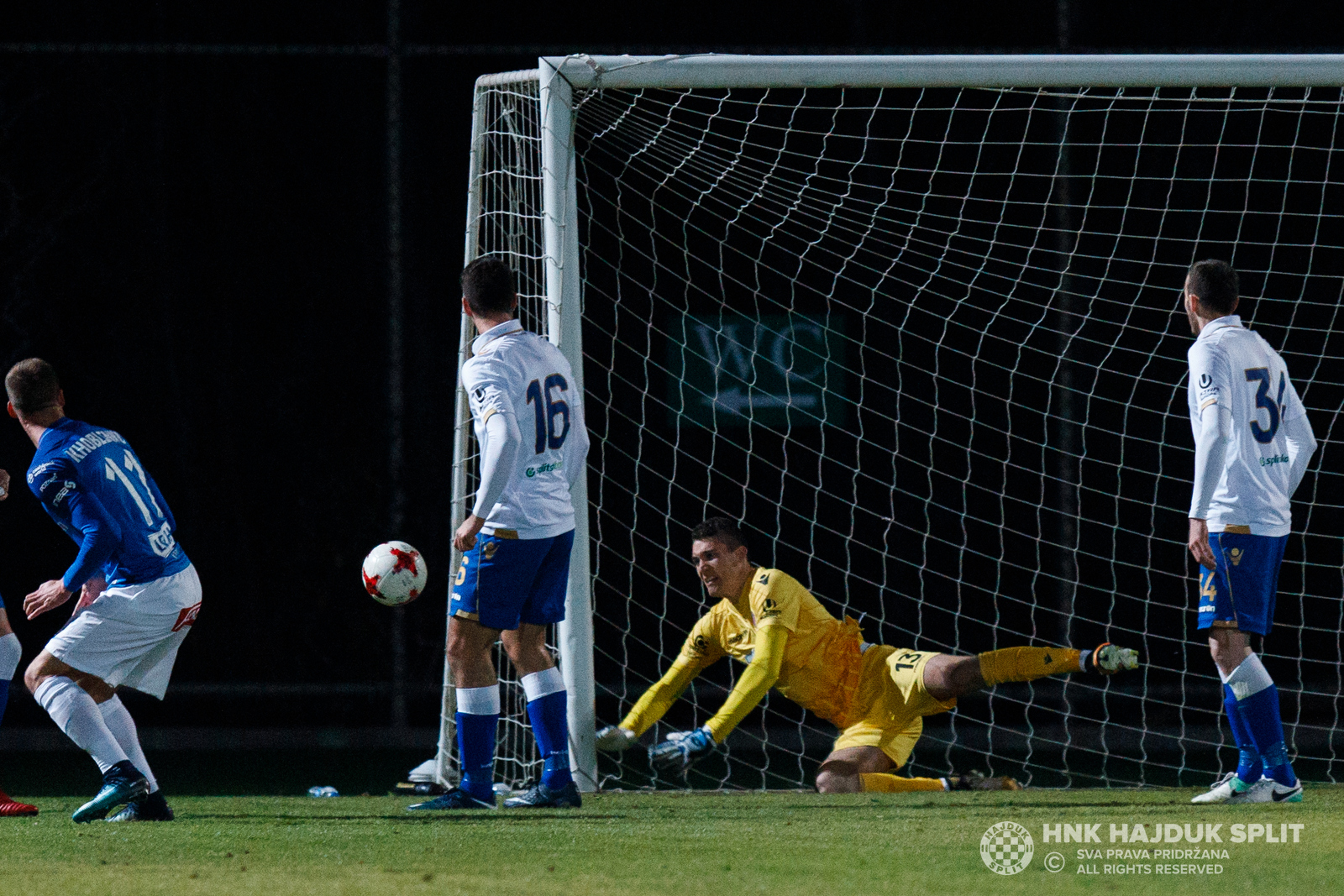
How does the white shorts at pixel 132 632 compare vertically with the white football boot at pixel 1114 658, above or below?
above

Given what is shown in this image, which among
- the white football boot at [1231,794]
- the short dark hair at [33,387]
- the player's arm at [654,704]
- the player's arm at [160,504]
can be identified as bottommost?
the white football boot at [1231,794]

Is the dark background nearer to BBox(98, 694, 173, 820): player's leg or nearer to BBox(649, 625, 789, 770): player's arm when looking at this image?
BBox(649, 625, 789, 770): player's arm

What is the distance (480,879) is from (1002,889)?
1.15m

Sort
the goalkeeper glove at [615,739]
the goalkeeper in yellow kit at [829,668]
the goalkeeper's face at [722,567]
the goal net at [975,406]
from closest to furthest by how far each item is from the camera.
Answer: the goalkeeper glove at [615,739], the goalkeeper in yellow kit at [829,668], the goalkeeper's face at [722,567], the goal net at [975,406]

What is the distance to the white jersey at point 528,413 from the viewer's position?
5047 mm

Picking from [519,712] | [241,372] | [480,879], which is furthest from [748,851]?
[241,372]

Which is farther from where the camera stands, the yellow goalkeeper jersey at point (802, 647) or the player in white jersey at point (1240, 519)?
the yellow goalkeeper jersey at point (802, 647)

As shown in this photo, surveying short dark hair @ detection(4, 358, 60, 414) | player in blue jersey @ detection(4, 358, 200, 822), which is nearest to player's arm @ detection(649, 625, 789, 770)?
player in blue jersey @ detection(4, 358, 200, 822)

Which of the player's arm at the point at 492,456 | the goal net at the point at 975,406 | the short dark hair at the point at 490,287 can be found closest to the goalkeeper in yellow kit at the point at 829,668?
the player's arm at the point at 492,456

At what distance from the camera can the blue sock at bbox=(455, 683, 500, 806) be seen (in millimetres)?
5137

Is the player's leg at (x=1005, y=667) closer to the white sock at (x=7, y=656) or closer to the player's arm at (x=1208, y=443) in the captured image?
the player's arm at (x=1208, y=443)

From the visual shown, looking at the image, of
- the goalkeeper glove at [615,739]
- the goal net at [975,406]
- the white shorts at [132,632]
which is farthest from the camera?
the goal net at [975,406]

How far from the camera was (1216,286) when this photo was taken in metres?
5.31

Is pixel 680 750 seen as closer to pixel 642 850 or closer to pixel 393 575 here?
pixel 393 575
